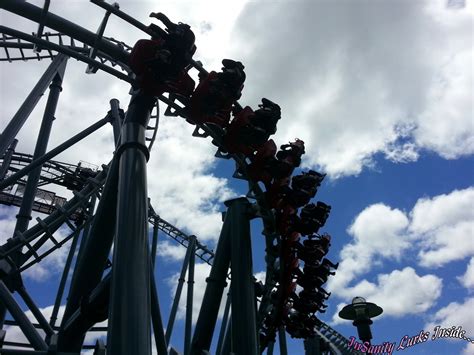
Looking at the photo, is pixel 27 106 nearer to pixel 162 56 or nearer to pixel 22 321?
pixel 22 321

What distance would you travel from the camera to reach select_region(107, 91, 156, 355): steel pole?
2.73 meters

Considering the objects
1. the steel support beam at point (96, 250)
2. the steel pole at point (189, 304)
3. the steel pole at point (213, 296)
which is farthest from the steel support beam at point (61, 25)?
the steel pole at point (189, 304)

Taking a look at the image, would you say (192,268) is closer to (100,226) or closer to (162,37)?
(100,226)

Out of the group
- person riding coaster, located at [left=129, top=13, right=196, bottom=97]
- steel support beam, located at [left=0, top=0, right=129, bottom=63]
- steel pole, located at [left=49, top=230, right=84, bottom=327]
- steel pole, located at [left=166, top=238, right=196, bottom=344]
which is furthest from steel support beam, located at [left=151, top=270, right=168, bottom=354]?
steel pole, located at [left=166, top=238, right=196, bottom=344]

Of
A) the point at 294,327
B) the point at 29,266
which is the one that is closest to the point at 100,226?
the point at 29,266

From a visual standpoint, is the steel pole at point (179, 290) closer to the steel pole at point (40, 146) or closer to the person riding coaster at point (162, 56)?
the steel pole at point (40, 146)

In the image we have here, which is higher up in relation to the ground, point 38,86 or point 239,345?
point 38,86

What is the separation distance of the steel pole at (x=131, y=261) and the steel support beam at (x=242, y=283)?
2.09m

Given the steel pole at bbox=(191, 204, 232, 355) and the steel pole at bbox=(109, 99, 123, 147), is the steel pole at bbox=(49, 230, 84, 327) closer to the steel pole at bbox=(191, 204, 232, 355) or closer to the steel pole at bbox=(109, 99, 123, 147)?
the steel pole at bbox=(109, 99, 123, 147)

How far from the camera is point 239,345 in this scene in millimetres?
4828

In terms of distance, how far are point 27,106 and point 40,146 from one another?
3.02 feet

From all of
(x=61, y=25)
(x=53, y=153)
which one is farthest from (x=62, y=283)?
(x=61, y=25)

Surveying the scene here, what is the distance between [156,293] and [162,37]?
3.00 metres

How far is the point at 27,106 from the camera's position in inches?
271
